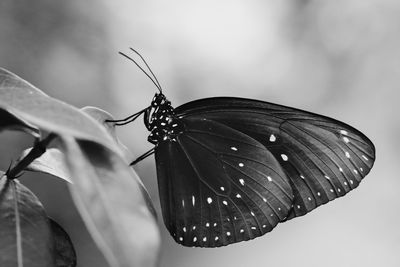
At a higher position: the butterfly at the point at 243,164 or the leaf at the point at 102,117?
the leaf at the point at 102,117

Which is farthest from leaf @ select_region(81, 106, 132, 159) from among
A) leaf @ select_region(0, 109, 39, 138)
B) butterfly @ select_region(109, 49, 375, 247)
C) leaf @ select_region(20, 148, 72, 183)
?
butterfly @ select_region(109, 49, 375, 247)

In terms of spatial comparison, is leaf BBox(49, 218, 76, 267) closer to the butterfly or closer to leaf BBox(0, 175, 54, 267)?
leaf BBox(0, 175, 54, 267)

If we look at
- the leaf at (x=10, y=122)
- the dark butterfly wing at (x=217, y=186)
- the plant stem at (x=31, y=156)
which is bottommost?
the dark butterfly wing at (x=217, y=186)

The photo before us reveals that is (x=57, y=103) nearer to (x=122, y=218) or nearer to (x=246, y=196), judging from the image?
(x=122, y=218)

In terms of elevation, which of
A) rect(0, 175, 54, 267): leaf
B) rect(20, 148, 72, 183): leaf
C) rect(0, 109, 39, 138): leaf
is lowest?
rect(0, 175, 54, 267): leaf

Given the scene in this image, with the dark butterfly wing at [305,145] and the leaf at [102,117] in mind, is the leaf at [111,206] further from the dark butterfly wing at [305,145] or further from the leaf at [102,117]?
the dark butterfly wing at [305,145]

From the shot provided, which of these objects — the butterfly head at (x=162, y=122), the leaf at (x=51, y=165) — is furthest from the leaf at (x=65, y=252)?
the butterfly head at (x=162, y=122)
